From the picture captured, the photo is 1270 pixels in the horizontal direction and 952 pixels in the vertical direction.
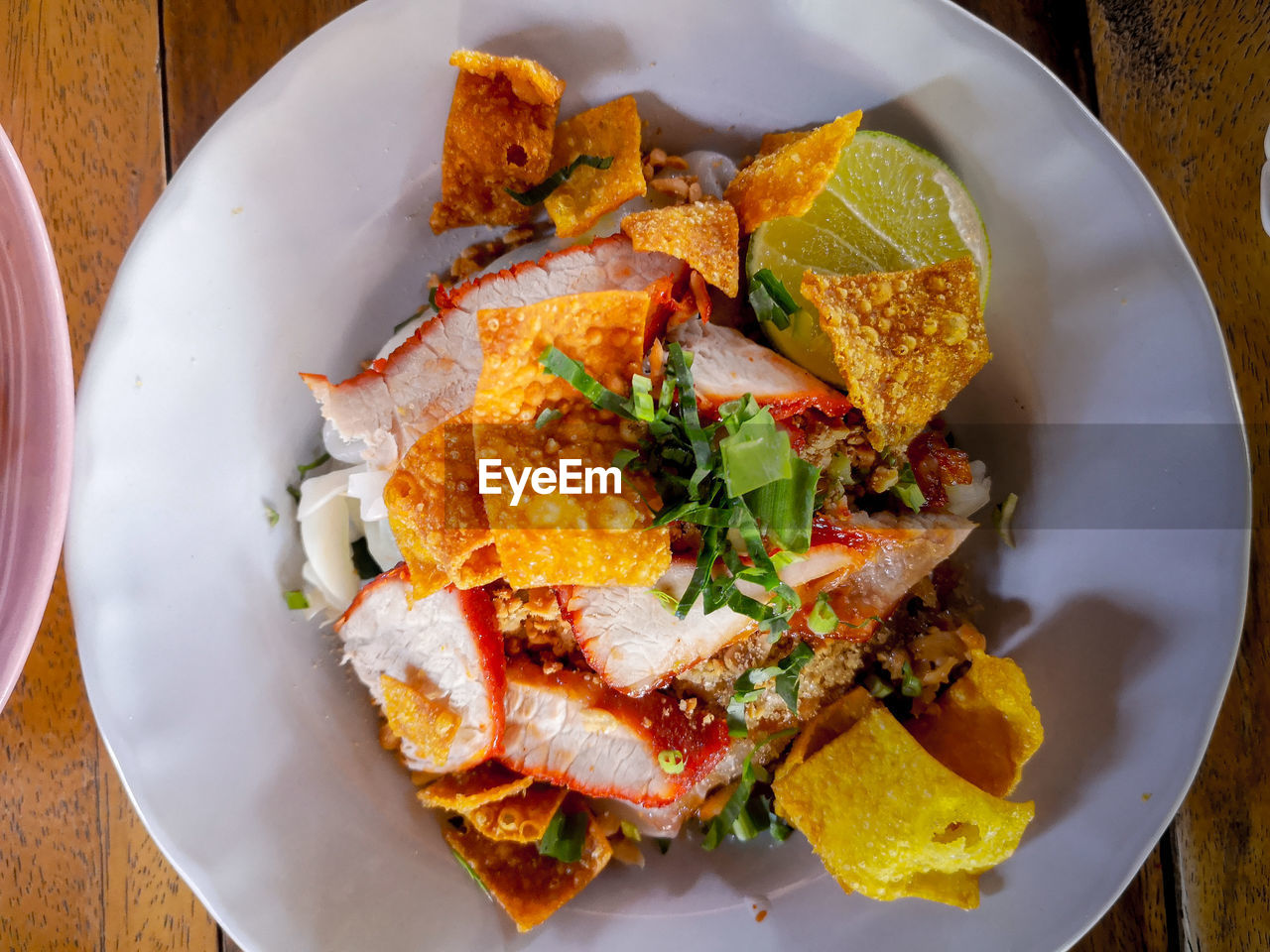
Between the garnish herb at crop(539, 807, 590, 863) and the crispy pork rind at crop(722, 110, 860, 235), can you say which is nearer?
the crispy pork rind at crop(722, 110, 860, 235)

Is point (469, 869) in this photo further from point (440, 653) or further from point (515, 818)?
point (440, 653)

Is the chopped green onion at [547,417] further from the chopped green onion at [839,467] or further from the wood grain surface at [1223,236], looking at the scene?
the wood grain surface at [1223,236]

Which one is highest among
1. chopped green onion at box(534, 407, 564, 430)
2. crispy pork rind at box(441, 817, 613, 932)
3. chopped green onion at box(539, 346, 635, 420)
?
chopped green onion at box(539, 346, 635, 420)

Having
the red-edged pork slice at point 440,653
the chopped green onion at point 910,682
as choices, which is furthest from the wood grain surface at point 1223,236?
the red-edged pork slice at point 440,653

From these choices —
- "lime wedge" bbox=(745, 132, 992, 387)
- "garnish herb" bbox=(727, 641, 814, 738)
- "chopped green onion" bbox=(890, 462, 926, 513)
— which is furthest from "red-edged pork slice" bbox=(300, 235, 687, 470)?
"garnish herb" bbox=(727, 641, 814, 738)

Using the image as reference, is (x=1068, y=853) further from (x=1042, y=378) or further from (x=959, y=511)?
(x=1042, y=378)

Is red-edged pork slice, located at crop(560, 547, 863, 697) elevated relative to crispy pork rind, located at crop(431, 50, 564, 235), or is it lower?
lower

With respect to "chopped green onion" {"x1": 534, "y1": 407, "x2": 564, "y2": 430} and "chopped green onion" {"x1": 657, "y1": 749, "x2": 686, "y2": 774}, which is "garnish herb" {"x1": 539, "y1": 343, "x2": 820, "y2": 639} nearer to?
"chopped green onion" {"x1": 534, "y1": 407, "x2": 564, "y2": 430}
